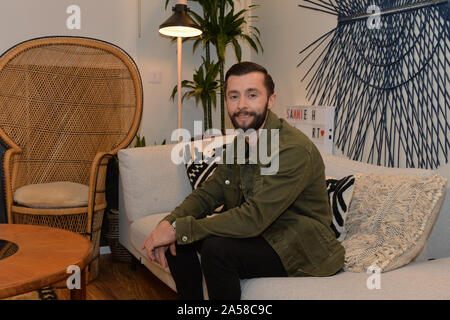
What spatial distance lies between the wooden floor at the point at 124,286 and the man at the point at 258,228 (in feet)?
2.90

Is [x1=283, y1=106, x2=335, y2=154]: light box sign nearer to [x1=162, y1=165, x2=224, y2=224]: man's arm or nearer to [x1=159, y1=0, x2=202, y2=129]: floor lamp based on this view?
[x1=159, y1=0, x2=202, y2=129]: floor lamp

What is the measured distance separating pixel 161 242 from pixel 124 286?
114 cm

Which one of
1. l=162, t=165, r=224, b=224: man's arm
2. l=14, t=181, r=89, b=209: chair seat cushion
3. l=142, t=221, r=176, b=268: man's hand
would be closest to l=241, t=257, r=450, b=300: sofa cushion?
l=142, t=221, r=176, b=268: man's hand

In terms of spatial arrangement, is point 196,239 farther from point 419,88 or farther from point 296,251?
point 419,88

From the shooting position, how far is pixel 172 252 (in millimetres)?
1536

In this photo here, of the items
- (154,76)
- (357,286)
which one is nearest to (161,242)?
(357,286)

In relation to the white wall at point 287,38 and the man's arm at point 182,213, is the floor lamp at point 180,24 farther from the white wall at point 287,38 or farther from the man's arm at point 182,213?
the man's arm at point 182,213

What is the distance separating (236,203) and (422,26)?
1.13 metres

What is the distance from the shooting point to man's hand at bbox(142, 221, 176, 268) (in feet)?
4.96

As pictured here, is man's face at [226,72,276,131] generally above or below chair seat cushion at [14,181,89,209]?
above

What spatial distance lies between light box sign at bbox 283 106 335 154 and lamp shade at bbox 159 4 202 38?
0.84m

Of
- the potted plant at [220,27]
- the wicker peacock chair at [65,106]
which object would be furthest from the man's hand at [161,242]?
the potted plant at [220,27]

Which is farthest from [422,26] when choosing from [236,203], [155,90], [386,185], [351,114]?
[155,90]

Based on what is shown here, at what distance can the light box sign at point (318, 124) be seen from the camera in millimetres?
2578
